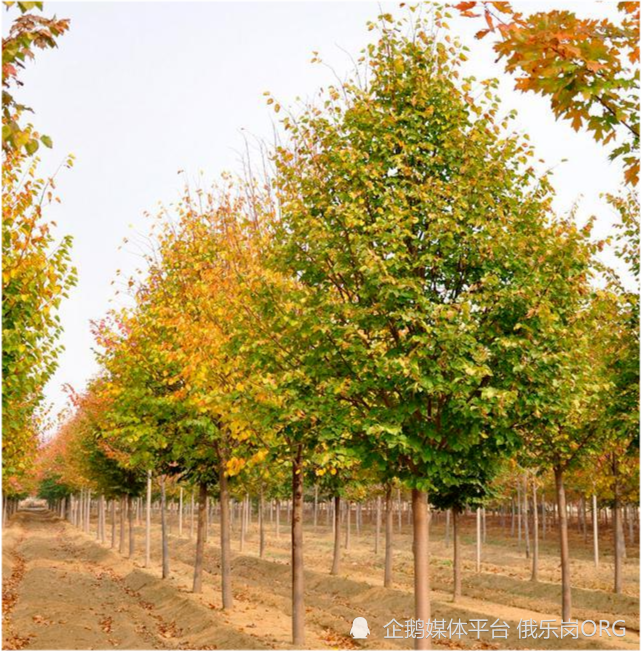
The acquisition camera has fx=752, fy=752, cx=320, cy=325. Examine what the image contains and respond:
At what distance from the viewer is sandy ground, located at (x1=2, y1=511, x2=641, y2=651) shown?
16.8 m

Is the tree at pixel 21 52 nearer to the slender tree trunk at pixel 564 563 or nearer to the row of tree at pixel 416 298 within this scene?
the row of tree at pixel 416 298

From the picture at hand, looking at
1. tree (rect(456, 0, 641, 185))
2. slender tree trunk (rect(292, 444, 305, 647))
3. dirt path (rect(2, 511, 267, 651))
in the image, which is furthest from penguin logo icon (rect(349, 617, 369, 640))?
tree (rect(456, 0, 641, 185))

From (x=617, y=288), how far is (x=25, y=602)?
63.2ft

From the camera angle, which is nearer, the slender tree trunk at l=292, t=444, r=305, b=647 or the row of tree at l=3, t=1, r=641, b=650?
the row of tree at l=3, t=1, r=641, b=650

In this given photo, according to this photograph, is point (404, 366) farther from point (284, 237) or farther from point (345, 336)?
point (284, 237)

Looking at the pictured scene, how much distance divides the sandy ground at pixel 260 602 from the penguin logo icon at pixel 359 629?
0.15 m

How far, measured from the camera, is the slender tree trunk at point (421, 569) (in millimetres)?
10680

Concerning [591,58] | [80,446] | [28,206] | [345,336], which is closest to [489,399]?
[345,336]

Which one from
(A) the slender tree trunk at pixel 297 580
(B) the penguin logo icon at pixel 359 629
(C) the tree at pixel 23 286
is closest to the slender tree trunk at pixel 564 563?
(B) the penguin logo icon at pixel 359 629

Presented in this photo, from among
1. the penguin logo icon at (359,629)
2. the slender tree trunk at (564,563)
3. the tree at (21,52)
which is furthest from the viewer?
the slender tree trunk at (564,563)

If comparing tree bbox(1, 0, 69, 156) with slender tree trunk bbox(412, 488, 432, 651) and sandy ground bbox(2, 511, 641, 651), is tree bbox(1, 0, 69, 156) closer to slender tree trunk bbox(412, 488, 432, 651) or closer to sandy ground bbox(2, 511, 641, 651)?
slender tree trunk bbox(412, 488, 432, 651)

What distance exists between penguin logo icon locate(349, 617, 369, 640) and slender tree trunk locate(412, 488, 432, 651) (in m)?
6.48

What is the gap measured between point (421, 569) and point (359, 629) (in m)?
7.26

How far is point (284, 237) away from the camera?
39.5 feet
